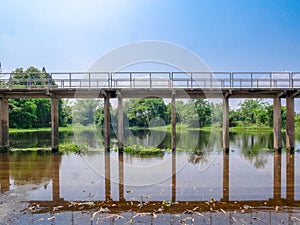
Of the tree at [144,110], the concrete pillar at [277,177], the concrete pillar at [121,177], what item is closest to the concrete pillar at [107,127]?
the concrete pillar at [121,177]

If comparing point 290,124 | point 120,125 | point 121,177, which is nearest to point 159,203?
point 121,177

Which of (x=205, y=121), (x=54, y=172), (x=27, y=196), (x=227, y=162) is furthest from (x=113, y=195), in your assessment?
(x=205, y=121)

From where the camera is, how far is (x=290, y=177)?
10.1 meters

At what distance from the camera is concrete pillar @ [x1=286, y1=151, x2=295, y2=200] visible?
313 inches

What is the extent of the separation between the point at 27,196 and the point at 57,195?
0.95m

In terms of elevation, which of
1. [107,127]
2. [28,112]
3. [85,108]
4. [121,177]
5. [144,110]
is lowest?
[121,177]

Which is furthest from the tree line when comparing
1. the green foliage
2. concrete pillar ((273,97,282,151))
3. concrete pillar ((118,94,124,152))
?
concrete pillar ((118,94,124,152))

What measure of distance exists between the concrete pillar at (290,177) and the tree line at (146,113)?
30.4 metres

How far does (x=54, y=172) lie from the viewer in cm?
1112

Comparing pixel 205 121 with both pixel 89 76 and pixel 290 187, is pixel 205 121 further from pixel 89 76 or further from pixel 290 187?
pixel 290 187

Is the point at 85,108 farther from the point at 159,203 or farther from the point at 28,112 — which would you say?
the point at 159,203

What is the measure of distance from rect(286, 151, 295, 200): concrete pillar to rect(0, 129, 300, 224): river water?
33 millimetres

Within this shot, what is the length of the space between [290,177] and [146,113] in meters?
48.0

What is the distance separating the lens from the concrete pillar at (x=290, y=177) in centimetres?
796
